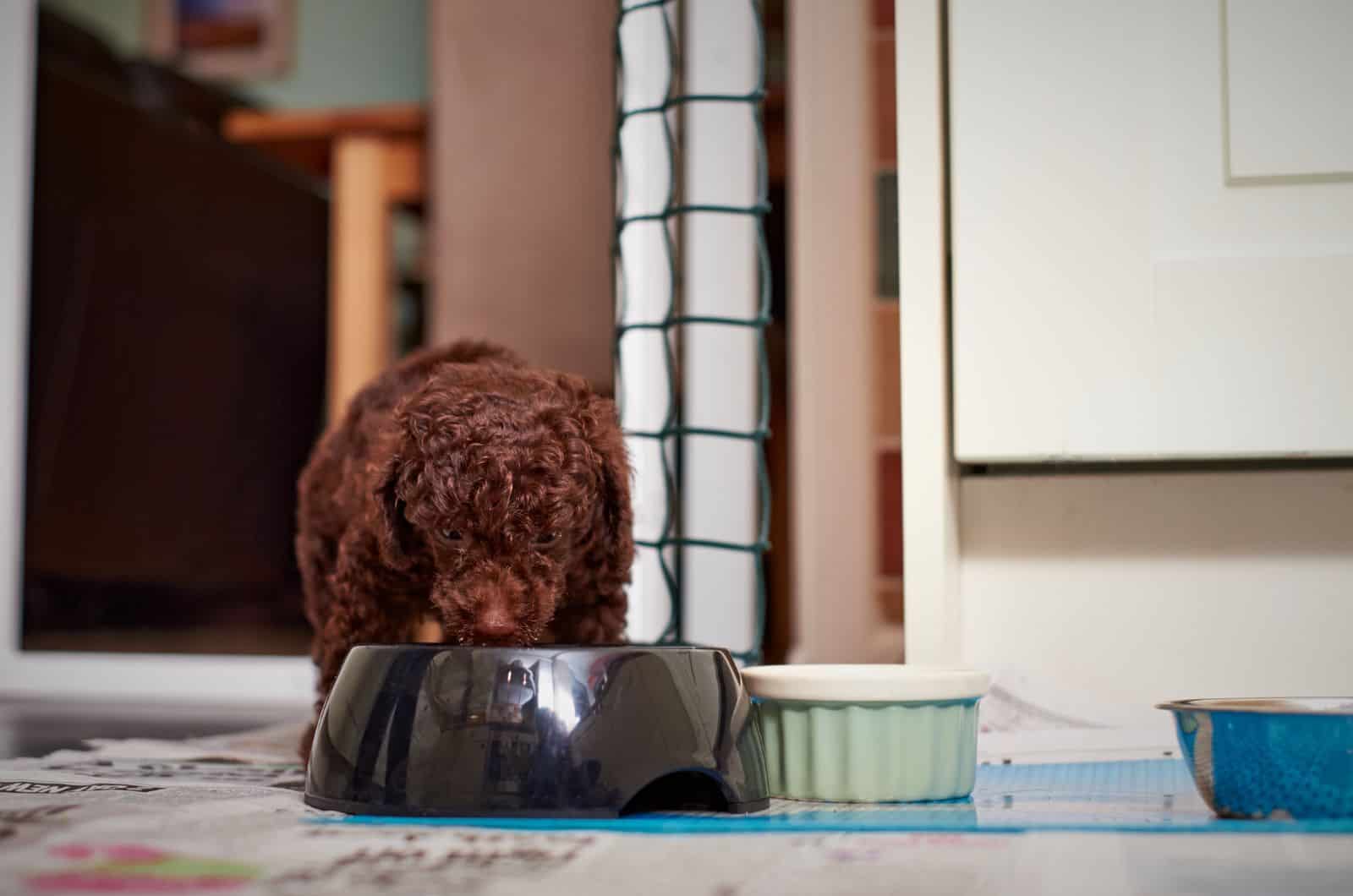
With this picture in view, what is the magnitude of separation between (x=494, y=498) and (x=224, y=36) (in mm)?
3613

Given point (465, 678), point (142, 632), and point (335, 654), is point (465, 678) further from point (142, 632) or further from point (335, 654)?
point (142, 632)

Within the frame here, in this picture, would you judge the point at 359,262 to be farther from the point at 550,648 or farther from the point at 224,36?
the point at 550,648

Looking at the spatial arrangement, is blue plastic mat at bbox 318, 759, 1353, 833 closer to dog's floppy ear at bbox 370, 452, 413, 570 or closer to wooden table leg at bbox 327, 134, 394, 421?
dog's floppy ear at bbox 370, 452, 413, 570

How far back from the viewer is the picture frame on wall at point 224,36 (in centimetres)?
421

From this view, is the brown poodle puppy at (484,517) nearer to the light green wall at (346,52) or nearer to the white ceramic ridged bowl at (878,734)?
the white ceramic ridged bowl at (878,734)

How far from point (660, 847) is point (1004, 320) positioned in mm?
628

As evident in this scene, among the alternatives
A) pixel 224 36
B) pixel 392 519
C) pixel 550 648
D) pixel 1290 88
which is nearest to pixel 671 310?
pixel 392 519

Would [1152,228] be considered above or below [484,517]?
above

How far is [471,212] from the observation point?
260 centimetres

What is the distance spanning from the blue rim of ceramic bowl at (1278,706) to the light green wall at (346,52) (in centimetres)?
341

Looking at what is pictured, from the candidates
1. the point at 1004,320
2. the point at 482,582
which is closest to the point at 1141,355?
the point at 1004,320

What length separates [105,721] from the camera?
1973mm

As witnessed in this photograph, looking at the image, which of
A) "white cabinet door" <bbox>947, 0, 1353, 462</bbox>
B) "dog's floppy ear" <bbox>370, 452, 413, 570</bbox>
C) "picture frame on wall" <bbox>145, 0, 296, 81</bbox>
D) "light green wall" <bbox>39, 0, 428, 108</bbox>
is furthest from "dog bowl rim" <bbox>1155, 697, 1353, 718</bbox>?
"picture frame on wall" <bbox>145, 0, 296, 81</bbox>

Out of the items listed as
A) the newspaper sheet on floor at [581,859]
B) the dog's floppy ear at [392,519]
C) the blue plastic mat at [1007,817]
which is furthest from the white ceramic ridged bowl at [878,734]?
the dog's floppy ear at [392,519]
